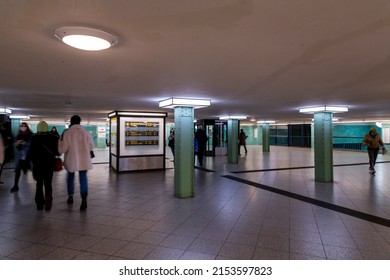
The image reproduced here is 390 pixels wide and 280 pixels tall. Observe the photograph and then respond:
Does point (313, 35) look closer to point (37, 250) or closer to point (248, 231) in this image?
point (248, 231)

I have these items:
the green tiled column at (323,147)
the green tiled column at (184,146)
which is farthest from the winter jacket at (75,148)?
the green tiled column at (323,147)

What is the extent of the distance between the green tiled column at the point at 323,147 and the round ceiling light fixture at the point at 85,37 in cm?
794

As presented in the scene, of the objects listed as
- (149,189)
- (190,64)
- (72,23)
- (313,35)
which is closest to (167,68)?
(190,64)

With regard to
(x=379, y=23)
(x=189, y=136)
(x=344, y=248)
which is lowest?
(x=344, y=248)

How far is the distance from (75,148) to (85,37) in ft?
9.97

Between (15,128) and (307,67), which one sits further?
(15,128)

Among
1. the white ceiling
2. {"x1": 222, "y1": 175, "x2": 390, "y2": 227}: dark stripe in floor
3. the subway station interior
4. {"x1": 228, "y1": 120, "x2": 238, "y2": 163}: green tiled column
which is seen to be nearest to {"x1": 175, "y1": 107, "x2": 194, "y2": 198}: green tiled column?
the subway station interior

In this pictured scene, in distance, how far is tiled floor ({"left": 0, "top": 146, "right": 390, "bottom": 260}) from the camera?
10.8ft

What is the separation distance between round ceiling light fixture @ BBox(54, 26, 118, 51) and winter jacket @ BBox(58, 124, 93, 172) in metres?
2.78

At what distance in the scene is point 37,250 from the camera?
3291 millimetres

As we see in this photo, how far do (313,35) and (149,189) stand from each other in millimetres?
5786

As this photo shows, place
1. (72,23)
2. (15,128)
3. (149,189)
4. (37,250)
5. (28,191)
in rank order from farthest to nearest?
(15,128) < (149,189) < (28,191) < (37,250) < (72,23)

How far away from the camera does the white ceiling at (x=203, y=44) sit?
1.91 m

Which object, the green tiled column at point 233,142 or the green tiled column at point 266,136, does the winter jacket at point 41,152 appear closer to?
the green tiled column at point 233,142
